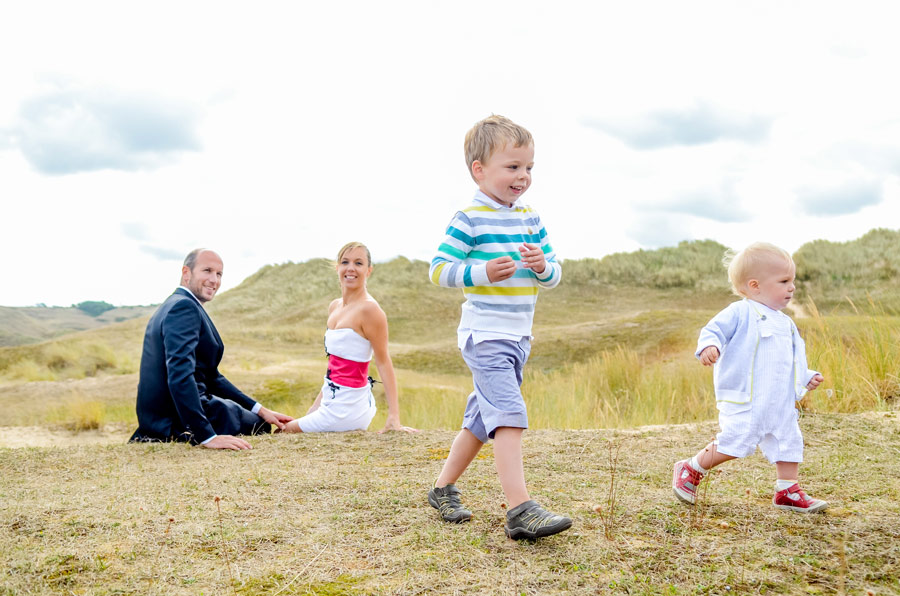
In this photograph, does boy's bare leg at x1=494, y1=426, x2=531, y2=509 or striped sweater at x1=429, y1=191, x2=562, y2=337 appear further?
striped sweater at x1=429, y1=191, x2=562, y2=337

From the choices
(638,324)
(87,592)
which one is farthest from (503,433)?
(638,324)

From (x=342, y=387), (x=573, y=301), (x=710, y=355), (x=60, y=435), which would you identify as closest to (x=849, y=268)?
(x=573, y=301)

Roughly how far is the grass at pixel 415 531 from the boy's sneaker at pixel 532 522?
0.20ft

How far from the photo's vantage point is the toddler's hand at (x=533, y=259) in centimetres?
303

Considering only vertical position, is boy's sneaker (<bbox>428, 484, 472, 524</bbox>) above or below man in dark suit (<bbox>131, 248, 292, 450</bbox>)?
below

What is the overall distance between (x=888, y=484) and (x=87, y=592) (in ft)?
13.2

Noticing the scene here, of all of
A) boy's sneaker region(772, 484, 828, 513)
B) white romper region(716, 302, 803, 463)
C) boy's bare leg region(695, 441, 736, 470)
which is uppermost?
white romper region(716, 302, 803, 463)

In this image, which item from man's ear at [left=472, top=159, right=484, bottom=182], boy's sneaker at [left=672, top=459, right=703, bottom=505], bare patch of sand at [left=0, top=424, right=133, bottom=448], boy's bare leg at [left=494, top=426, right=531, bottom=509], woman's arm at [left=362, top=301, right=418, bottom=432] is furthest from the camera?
bare patch of sand at [left=0, top=424, right=133, bottom=448]

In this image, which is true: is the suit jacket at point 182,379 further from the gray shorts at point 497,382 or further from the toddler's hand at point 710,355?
the toddler's hand at point 710,355

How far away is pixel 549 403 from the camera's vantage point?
8.53 m

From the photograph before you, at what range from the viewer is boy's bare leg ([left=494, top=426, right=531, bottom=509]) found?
2.95 meters

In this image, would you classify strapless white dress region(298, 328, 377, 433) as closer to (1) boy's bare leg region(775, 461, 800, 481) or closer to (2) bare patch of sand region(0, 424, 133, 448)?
(2) bare patch of sand region(0, 424, 133, 448)

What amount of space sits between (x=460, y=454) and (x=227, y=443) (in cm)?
278

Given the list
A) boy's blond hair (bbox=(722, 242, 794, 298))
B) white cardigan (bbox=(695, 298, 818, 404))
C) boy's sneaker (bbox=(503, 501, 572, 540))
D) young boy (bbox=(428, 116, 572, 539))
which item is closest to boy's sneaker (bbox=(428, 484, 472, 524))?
young boy (bbox=(428, 116, 572, 539))
